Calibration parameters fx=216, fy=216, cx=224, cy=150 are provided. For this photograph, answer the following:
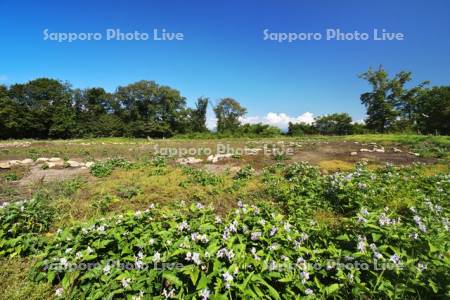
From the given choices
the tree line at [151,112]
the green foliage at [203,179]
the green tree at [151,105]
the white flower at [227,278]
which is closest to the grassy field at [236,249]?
the white flower at [227,278]

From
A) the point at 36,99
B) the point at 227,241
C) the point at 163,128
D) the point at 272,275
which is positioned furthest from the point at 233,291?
the point at 36,99

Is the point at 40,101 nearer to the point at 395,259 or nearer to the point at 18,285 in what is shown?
the point at 18,285

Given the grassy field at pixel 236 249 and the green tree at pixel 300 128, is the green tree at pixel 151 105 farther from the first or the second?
the grassy field at pixel 236 249

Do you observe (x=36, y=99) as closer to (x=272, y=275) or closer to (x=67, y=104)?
(x=67, y=104)

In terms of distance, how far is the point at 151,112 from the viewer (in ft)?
175

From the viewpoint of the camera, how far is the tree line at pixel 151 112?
→ 141ft

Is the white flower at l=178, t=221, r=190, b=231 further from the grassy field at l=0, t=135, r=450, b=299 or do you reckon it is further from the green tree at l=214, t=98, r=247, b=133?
the green tree at l=214, t=98, r=247, b=133

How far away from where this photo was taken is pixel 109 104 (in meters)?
54.9

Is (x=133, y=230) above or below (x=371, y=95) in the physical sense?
below

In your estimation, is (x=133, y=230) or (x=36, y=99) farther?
(x=36, y=99)

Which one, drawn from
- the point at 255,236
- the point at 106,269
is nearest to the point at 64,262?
the point at 106,269

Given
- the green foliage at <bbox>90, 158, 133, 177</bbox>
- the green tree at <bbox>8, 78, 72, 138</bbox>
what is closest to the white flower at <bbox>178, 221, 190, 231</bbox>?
the green foliage at <bbox>90, 158, 133, 177</bbox>

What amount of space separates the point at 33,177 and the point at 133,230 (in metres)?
7.26

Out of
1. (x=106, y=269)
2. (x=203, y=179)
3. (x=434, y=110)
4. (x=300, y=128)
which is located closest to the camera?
(x=106, y=269)
